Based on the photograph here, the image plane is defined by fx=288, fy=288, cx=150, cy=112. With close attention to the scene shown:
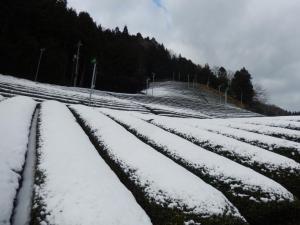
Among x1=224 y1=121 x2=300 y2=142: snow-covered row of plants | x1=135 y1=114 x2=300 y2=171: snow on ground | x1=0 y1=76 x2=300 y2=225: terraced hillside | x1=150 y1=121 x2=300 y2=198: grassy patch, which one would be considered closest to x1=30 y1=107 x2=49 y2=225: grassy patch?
x1=0 y1=76 x2=300 y2=225: terraced hillside

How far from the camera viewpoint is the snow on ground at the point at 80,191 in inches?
264

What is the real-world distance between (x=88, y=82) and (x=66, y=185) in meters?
78.2

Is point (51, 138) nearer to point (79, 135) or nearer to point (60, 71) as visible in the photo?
point (79, 135)

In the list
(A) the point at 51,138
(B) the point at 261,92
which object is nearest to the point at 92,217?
(A) the point at 51,138

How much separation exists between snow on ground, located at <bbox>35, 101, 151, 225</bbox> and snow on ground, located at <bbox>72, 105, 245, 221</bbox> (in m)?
0.87

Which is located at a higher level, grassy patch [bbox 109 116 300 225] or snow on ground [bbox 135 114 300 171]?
snow on ground [bbox 135 114 300 171]

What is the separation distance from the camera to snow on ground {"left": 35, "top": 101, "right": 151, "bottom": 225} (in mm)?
6707

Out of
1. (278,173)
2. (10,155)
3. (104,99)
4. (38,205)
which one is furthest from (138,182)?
(104,99)

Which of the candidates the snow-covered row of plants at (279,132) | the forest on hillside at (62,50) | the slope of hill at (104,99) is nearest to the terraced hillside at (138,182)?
the snow-covered row of plants at (279,132)

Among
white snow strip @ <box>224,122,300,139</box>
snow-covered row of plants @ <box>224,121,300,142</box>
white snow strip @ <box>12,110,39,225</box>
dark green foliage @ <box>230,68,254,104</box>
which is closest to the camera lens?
white snow strip @ <box>12,110,39,225</box>

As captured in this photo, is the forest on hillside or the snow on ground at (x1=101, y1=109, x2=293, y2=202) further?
the forest on hillside

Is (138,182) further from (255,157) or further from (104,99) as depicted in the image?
(104,99)

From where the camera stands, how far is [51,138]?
1356 cm

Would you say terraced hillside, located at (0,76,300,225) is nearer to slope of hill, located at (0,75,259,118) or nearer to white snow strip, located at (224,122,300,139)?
white snow strip, located at (224,122,300,139)
